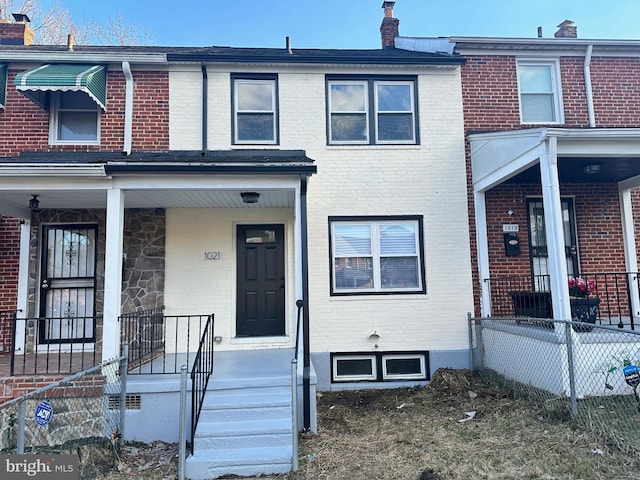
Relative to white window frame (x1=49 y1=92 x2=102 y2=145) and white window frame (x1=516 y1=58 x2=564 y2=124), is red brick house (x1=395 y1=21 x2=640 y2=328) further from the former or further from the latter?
white window frame (x1=49 y1=92 x2=102 y2=145)

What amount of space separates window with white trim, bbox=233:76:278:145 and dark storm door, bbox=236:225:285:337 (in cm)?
165

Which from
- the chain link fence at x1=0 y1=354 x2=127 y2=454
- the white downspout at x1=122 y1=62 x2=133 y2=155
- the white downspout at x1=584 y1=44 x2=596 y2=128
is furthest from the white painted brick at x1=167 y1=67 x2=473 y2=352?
the white downspout at x1=584 y1=44 x2=596 y2=128

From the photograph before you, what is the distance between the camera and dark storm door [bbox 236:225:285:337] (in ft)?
23.9

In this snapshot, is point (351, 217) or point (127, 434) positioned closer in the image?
point (127, 434)

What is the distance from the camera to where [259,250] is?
7.47 meters

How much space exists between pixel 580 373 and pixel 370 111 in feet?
17.3

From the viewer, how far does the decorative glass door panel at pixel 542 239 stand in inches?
297

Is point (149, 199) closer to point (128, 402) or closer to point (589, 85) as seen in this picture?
point (128, 402)

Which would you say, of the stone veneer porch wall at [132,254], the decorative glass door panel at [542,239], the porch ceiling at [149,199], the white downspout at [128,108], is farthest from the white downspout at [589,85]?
the white downspout at [128,108]

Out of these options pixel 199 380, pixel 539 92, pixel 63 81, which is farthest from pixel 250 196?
pixel 539 92

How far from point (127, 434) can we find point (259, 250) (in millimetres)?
Result: 3495

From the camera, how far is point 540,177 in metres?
7.33

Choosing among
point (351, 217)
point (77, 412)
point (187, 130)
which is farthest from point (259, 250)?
point (77, 412)

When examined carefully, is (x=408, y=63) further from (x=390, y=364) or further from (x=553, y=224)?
(x=390, y=364)
